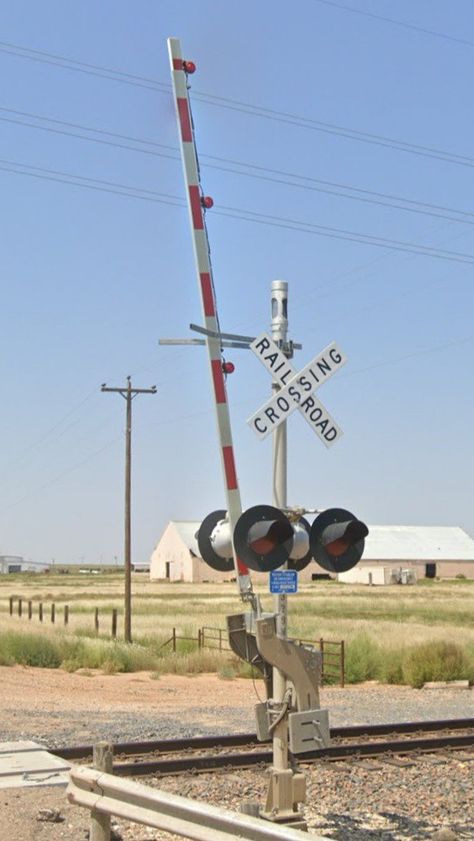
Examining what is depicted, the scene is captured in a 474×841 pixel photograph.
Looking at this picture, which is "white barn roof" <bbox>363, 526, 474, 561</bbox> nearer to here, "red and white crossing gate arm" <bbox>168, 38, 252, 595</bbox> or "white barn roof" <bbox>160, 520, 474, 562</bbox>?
"white barn roof" <bbox>160, 520, 474, 562</bbox>

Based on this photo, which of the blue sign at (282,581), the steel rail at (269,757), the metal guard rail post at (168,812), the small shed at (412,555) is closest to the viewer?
the metal guard rail post at (168,812)

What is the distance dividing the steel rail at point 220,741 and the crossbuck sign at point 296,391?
578 cm

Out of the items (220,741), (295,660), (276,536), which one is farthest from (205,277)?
(220,741)

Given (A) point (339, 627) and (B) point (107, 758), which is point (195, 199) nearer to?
(B) point (107, 758)

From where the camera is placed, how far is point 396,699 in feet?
70.1

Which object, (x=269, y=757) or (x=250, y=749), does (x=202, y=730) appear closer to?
(x=250, y=749)

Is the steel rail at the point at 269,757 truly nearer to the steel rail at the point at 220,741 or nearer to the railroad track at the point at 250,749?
the railroad track at the point at 250,749

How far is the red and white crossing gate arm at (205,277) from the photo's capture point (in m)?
8.77

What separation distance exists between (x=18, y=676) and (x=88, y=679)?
4.83ft

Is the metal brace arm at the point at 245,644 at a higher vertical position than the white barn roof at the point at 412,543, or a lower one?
lower

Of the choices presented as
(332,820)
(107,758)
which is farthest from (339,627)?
(107,758)

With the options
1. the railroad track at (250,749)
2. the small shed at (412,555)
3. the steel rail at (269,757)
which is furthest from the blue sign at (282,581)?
the small shed at (412,555)

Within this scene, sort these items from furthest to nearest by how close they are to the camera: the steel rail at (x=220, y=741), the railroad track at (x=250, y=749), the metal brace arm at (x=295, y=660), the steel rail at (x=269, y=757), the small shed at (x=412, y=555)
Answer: the small shed at (x=412, y=555) < the steel rail at (x=220, y=741) < the railroad track at (x=250, y=749) < the steel rail at (x=269, y=757) < the metal brace arm at (x=295, y=660)

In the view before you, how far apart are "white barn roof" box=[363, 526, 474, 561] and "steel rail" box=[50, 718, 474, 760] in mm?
84381
